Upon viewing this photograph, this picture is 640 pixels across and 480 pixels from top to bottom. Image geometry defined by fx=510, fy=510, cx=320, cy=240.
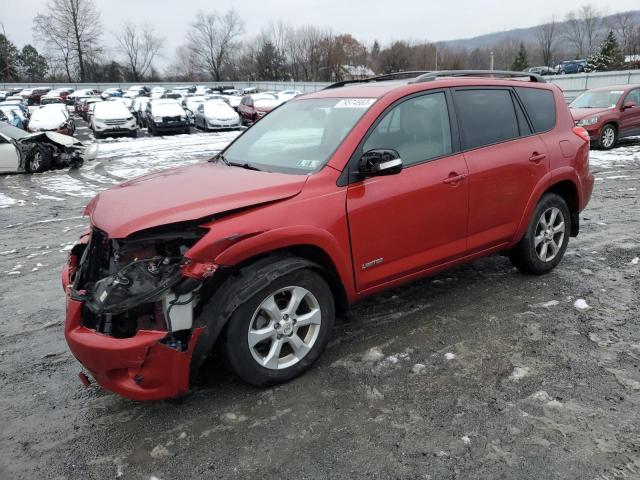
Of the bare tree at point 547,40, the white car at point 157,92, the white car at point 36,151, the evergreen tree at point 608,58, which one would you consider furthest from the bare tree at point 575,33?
the white car at point 36,151

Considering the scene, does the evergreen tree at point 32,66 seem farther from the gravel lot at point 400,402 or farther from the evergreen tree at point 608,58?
the gravel lot at point 400,402

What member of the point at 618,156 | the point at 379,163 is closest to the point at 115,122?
the point at 618,156

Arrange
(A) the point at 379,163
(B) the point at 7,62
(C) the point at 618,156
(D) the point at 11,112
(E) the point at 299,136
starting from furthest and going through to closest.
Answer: (B) the point at 7,62
(D) the point at 11,112
(C) the point at 618,156
(E) the point at 299,136
(A) the point at 379,163

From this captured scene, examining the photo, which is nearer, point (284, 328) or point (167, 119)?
point (284, 328)

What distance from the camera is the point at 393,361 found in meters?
3.48

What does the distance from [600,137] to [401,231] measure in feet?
40.3

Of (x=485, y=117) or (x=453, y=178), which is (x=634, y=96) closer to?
(x=485, y=117)

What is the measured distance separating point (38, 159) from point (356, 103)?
38.7ft

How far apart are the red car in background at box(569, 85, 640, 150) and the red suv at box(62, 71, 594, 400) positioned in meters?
9.97

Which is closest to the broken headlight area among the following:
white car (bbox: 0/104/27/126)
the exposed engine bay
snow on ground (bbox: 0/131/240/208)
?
the exposed engine bay

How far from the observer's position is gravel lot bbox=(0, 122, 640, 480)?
2609 millimetres

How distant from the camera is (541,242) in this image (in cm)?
478

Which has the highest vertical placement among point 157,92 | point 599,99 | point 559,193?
point 157,92

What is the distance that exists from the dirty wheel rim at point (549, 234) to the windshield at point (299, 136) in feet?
7.13
